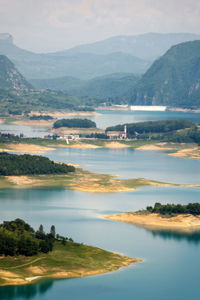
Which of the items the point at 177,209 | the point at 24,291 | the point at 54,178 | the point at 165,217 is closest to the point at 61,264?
the point at 24,291

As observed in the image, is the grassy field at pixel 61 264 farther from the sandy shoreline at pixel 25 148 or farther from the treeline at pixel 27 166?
the sandy shoreline at pixel 25 148

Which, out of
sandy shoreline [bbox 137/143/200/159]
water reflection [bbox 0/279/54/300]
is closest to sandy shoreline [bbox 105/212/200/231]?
water reflection [bbox 0/279/54/300]

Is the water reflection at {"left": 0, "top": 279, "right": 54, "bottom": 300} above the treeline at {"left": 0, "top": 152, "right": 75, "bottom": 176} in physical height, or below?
below

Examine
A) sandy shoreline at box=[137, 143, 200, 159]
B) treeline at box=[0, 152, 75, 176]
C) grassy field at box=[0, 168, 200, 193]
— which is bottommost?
grassy field at box=[0, 168, 200, 193]

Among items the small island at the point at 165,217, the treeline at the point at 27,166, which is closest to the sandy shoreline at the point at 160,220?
the small island at the point at 165,217

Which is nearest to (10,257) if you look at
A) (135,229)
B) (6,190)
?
(135,229)

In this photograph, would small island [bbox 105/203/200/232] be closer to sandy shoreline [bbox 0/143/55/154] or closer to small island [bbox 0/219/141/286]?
small island [bbox 0/219/141/286]

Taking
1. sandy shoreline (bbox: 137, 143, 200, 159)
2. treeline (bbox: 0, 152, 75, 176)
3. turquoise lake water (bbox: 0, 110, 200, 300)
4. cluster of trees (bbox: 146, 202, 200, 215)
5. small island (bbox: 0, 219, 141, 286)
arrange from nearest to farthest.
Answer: turquoise lake water (bbox: 0, 110, 200, 300) < small island (bbox: 0, 219, 141, 286) < cluster of trees (bbox: 146, 202, 200, 215) < treeline (bbox: 0, 152, 75, 176) < sandy shoreline (bbox: 137, 143, 200, 159)
